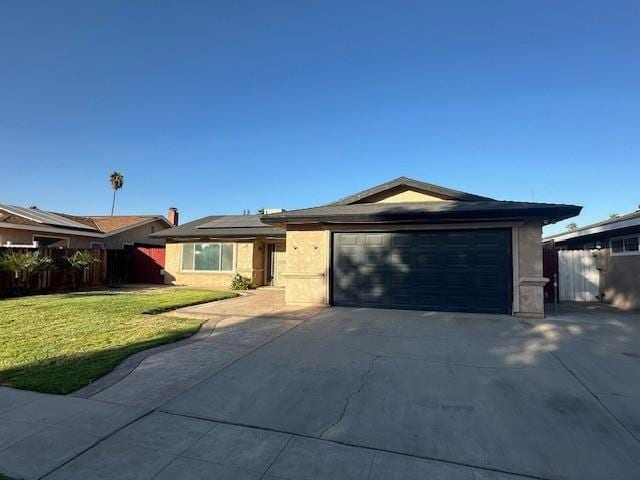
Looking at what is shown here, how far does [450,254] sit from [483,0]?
7.20m

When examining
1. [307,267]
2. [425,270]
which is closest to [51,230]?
[307,267]

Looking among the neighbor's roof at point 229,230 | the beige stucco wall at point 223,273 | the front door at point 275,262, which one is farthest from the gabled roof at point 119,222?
Answer: the front door at point 275,262

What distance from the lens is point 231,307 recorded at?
1084cm

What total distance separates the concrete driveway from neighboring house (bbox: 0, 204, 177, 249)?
1462cm

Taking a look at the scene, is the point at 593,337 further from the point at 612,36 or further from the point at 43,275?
the point at 43,275

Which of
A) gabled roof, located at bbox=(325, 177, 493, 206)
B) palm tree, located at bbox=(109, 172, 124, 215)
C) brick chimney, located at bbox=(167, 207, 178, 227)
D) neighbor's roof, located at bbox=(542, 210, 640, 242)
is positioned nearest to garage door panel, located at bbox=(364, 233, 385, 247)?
gabled roof, located at bbox=(325, 177, 493, 206)

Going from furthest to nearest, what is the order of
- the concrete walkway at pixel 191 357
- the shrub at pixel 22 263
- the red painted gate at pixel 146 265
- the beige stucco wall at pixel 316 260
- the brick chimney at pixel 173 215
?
1. the brick chimney at pixel 173 215
2. the red painted gate at pixel 146 265
3. the shrub at pixel 22 263
4. the beige stucco wall at pixel 316 260
5. the concrete walkway at pixel 191 357

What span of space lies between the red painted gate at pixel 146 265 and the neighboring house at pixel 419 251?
36.9ft

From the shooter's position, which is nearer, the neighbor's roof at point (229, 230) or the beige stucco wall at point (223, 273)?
the neighbor's roof at point (229, 230)

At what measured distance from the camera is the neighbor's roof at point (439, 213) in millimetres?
9047

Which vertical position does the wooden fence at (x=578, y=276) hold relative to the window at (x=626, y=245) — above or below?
below

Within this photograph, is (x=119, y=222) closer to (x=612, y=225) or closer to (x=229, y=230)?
(x=229, y=230)

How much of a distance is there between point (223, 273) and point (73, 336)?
37.4 feet

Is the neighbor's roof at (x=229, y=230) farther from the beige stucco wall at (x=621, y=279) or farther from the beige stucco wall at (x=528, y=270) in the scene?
the beige stucco wall at (x=621, y=279)
